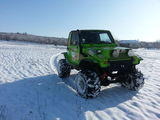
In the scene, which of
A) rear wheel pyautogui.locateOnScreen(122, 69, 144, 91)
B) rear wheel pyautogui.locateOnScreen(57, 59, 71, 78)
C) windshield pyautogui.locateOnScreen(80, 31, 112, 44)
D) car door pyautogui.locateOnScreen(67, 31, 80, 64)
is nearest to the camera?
rear wheel pyautogui.locateOnScreen(122, 69, 144, 91)

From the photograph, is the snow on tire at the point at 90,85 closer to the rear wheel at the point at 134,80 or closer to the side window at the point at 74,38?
the rear wheel at the point at 134,80

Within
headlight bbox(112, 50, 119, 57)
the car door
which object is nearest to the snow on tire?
headlight bbox(112, 50, 119, 57)

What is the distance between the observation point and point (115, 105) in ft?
18.5

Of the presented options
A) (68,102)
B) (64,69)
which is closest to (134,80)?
(68,102)

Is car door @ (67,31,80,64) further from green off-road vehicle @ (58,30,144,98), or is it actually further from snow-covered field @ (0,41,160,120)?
snow-covered field @ (0,41,160,120)

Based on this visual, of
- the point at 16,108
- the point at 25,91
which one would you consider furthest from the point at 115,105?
the point at 25,91

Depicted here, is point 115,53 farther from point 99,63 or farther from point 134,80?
point 134,80

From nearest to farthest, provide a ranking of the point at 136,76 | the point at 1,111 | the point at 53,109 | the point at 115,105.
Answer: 1. the point at 1,111
2. the point at 53,109
3. the point at 115,105
4. the point at 136,76

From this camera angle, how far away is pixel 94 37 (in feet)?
25.6

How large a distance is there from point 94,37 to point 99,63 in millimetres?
2140

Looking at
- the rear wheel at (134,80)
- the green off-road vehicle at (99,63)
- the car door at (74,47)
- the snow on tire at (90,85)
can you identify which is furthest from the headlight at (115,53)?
the car door at (74,47)

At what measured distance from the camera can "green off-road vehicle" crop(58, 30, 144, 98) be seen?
5.97m

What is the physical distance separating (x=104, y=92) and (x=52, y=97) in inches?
74.8

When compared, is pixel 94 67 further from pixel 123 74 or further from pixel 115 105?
pixel 115 105
